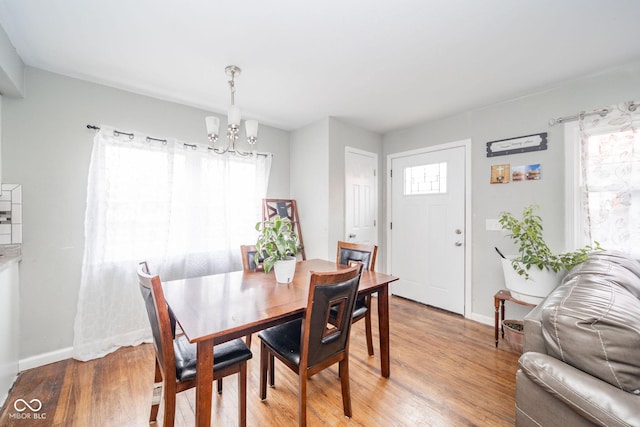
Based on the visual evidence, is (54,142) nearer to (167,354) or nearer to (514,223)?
(167,354)

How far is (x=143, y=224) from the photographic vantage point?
249 centimetres

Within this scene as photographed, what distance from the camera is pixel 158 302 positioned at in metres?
1.16

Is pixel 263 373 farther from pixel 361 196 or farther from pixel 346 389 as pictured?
pixel 361 196

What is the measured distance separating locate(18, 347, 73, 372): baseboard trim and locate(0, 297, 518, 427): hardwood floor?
5 cm

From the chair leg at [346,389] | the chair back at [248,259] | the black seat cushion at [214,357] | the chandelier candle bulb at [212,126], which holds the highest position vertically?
the chandelier candle bulb at [212,126]

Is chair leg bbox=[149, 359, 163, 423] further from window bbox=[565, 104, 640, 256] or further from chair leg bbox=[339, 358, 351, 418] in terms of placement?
window bbox=[565, 104, 640, 256]

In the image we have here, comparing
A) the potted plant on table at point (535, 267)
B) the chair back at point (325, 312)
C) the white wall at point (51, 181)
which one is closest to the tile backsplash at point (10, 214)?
the white wall at point (51, 181)

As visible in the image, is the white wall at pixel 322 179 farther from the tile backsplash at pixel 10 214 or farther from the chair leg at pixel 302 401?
the tile backsplash at pixel 10 214

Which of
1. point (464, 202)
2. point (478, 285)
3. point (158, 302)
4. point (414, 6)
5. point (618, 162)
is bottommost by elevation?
point (478, 285)

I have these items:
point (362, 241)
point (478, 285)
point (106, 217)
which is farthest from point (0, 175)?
point (478, 285)

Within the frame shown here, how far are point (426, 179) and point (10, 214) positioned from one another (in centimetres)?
410

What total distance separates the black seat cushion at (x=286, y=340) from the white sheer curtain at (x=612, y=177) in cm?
264

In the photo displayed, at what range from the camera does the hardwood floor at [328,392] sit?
1.55 metres

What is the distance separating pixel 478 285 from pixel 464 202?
38.4 inches
